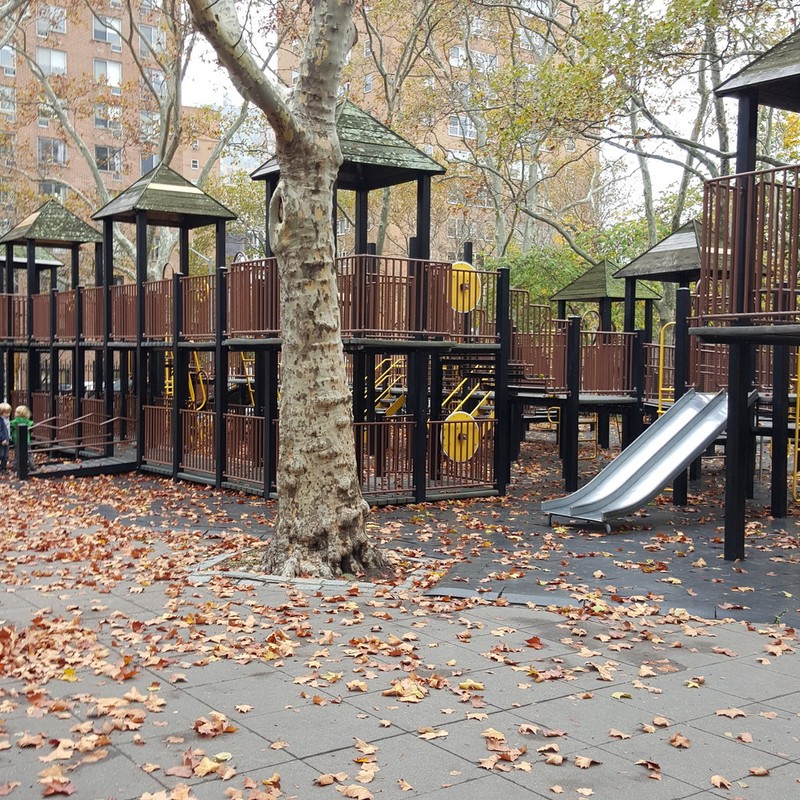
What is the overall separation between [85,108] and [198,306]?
21.0 metres

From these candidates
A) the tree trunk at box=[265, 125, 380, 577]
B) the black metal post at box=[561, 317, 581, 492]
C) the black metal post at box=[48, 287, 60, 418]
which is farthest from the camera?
the black metal post at box=[48, 287, 60, 418]

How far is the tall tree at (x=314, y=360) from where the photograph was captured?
1051 cm

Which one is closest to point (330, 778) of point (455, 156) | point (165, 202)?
point (165, 202)

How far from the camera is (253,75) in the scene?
9453mm

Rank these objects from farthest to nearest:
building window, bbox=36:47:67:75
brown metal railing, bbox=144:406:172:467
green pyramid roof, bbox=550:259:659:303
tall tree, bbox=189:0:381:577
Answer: building window, bbox=36:47:67:75, green pyramid roof, bbox=550:259:659:303, brown metal railing, bbox=144:406:172:467, tall tree, bbox=189:0:381:577

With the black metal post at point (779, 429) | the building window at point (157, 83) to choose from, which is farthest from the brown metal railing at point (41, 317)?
the black metal post at point (779, 429)

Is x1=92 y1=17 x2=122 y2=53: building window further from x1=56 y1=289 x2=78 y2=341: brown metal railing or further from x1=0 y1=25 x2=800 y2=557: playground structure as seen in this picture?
x1=0 y1=25 x2=800 y2=557: playground structure

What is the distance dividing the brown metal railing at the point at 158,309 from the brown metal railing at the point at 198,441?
218 centimetres

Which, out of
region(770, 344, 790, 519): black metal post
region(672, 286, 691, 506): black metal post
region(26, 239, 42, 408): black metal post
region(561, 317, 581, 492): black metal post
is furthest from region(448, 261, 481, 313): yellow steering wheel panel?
region(26, 239, 42, 408): black metal post

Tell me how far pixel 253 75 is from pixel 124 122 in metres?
29.7

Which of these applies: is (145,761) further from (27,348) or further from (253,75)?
(27,348)

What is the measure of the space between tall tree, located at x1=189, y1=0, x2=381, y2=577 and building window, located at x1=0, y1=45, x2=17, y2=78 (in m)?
59.1

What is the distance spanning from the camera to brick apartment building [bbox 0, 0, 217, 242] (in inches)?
1383

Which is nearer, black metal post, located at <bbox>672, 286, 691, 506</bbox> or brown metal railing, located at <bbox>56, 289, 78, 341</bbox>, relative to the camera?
black metal post, located at <bbox>672, 286, 691, 506</bbox>
